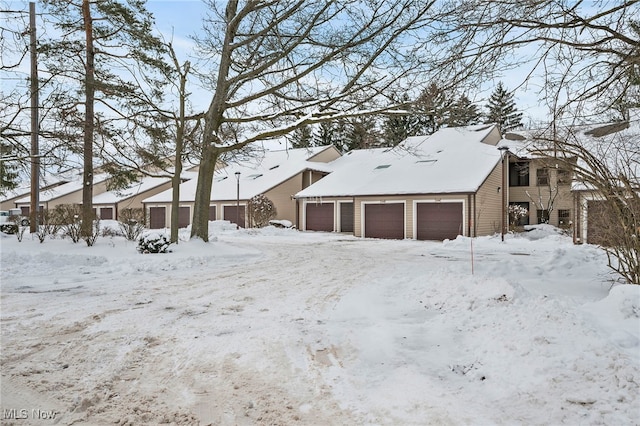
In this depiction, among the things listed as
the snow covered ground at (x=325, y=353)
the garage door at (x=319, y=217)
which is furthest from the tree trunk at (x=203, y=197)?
the garage door at (x=319, y=217)

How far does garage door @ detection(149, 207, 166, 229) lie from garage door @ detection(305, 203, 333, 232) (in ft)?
44.2

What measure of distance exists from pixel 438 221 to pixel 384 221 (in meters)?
3.17

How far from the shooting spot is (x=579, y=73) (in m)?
6.07

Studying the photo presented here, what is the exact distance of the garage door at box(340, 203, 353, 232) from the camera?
25891 millimetres

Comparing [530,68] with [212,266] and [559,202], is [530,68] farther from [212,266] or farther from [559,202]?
[559,202]

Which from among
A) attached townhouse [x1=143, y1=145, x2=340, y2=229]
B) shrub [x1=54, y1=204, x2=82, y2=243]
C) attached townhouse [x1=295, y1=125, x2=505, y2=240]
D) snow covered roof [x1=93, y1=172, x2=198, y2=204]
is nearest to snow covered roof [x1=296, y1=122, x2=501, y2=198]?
attached townhouse [x1=295, y1=125, x2=505, y2=240]

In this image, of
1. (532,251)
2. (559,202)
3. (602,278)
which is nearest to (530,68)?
(602,278)

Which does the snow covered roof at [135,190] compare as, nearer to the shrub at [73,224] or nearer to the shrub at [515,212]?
the shrub at [73,224]

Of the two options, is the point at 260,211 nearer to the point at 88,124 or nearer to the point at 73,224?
the point at 88,124

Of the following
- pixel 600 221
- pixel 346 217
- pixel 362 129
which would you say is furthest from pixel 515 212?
pixel 600 221

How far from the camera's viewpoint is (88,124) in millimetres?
12328

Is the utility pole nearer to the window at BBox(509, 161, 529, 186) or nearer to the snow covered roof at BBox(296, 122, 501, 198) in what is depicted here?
the snow covered roof at BBox(296, 122, 501, 198)

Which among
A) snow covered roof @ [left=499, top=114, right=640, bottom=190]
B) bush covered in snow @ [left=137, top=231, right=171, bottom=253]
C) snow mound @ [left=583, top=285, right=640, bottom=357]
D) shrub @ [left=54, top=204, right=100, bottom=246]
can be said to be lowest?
snow mound @ [left=583, top=285, right=640, bottom=357]

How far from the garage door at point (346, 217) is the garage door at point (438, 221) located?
502 centimetres
